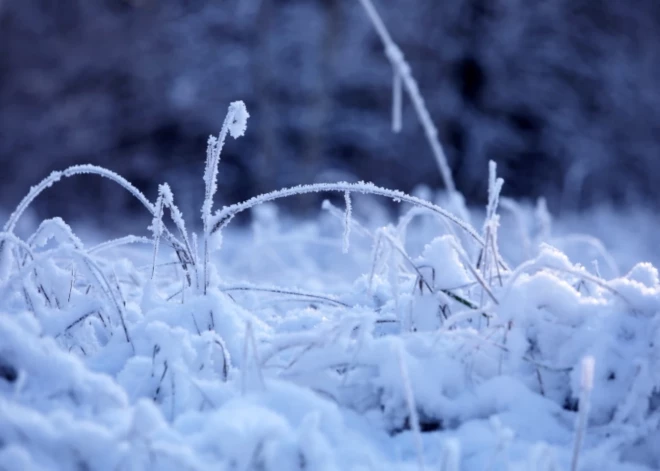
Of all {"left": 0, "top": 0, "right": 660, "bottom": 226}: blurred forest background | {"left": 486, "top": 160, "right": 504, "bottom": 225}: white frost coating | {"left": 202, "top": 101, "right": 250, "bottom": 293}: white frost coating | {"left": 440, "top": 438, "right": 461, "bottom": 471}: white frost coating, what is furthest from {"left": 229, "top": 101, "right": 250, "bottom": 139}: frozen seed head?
{"left": 0, "top": 0, "right": 660, "bottom": 226}: blurred forest background

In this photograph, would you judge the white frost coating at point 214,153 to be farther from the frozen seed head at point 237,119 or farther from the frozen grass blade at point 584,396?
the frozen grass blade at point 584,396

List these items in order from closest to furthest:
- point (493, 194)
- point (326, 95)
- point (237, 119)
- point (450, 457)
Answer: point (450, 457)
point (237, 119)
point (493, 194)
point (326, 95)

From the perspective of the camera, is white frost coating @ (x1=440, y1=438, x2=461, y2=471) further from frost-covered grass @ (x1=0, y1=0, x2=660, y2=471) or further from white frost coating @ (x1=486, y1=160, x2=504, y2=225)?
white frost coating @ (x1=486, y1=160, x2=504, y2=225)

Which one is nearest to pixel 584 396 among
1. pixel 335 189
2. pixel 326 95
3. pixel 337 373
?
pixel 337 373

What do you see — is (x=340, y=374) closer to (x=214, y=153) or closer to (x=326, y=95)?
(x=214, y=153)

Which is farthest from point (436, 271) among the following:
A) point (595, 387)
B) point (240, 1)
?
point (240, 1)

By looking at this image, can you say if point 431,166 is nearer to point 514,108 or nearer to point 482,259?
point 514,108

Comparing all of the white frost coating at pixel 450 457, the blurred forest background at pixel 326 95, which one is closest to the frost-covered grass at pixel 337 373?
the white frost coating at pixel 450 457

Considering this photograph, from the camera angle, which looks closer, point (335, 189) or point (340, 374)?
point (340, 374)
